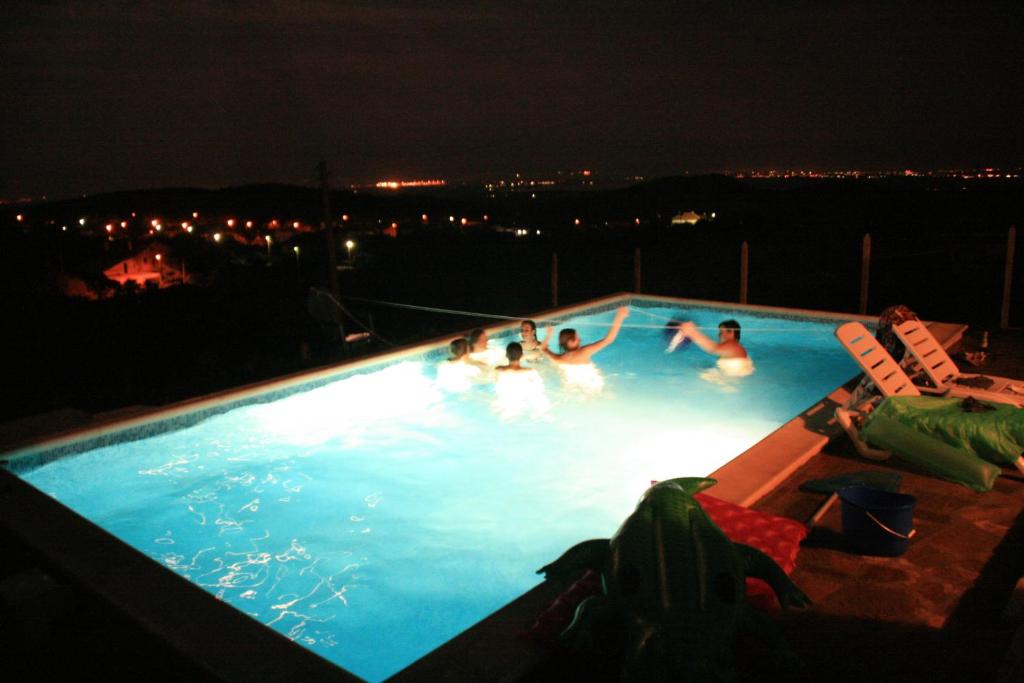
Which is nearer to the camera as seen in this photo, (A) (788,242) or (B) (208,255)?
(A) (788,242)

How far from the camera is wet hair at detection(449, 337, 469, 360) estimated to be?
7778 mm

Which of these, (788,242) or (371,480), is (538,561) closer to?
(371,480)

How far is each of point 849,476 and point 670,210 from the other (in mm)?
61470

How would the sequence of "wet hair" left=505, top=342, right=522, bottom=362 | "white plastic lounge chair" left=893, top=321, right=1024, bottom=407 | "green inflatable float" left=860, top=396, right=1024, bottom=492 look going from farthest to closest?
"wet hair" left=505, top=342, right=522, bottom=362 → "white plastic lounge chair" left=893, top=321, right=1024, bottom=407 → "green inflatable float" left=860, top=396, right=1024, bottom=492

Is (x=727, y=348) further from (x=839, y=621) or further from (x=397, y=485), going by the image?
(x=839, y=621)

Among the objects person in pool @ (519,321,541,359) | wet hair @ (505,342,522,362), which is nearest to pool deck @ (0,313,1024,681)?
wet hair @ (505,342,522,362)

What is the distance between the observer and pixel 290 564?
15.1 feet

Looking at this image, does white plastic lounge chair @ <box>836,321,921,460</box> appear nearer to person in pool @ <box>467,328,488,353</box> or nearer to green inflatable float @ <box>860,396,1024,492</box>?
green inflatable float @ <box>860,396,1024,492</box>

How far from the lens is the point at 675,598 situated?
6.55 feet

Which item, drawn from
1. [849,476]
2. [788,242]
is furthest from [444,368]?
[788,242]

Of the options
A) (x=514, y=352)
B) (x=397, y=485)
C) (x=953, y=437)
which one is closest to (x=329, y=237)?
(x=514, y=352)

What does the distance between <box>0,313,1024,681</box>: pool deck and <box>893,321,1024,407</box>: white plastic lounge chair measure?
1493 mm

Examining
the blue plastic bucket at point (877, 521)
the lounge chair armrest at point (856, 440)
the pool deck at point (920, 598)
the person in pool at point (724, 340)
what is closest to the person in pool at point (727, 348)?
the person in pool at point (724, 340)

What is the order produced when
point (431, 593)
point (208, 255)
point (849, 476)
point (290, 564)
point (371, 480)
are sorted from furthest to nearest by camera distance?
point (208, 255)
point (371, 480)
point (290, 564)
point (431, 593)
point (849, 476)
